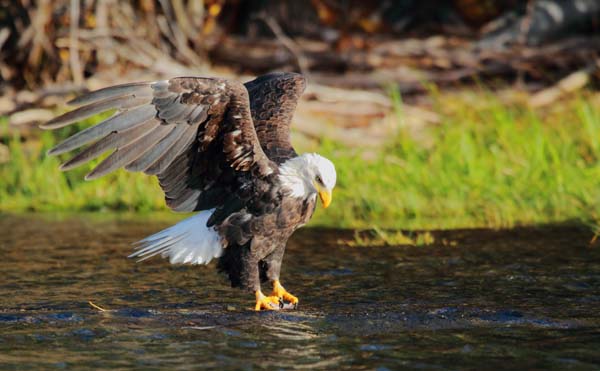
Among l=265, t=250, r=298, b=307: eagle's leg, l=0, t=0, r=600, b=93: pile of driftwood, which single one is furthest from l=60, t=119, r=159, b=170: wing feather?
l=0, t=0, r=600, b=93: pile of driftwood

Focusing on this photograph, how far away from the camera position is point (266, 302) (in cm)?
566

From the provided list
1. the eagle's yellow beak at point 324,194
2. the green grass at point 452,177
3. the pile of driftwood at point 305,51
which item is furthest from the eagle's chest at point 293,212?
the pile of driftwood at point 305,51

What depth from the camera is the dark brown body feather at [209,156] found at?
5383 millimetres

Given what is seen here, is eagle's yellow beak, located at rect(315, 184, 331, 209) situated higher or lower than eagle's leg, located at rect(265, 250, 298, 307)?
higher

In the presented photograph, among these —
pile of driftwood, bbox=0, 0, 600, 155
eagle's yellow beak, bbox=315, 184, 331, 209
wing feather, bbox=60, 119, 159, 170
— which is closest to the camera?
wing feather, bbox=60, 119, 159, 170

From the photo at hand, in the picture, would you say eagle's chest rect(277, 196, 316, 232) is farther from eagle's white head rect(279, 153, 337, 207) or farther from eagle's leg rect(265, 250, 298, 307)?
eagle's leg rect(265, 250, 298, 307)

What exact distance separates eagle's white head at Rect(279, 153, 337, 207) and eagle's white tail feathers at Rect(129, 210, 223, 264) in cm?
51

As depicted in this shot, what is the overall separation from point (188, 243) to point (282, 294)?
572mm

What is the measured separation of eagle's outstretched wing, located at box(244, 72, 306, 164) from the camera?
244 inches

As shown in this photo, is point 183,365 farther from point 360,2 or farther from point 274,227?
point 360,2

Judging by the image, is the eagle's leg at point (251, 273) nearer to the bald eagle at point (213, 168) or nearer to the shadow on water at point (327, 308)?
the bald eagle at point (213, 168)

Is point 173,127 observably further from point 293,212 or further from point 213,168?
point 293,212

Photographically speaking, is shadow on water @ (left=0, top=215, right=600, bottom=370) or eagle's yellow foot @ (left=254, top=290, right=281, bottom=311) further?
eagle's yellow foot @ (left=254, top=290, right=281, bottom=311)

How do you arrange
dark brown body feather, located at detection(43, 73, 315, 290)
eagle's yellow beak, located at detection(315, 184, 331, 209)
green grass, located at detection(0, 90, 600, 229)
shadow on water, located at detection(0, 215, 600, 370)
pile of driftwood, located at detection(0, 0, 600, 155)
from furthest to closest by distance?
1. pile of driftwood, located at detection(0, 0, 600, 155)
2. green grass, located at detection(0, 90, 600, 229)
3. eagle's yellow beak, located at detection(315, 184, 331, 209)
4. dark brown body feather, located at detection(43, 73, 315, 290)
5. shadow on water, located at detection(0, 215, 600, 370)
